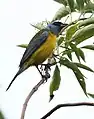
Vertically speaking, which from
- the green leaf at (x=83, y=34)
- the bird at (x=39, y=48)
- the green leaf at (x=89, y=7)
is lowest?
the bird at (x=39, y=48)

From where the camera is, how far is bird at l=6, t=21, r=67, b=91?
785mm

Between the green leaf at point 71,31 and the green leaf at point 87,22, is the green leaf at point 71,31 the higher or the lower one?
the lower one

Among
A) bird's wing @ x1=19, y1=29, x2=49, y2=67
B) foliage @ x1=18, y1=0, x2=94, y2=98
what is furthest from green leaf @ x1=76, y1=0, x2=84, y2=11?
bird's wing @ x1=19, y1=29, x2=49, y2=67

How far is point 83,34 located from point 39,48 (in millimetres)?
257

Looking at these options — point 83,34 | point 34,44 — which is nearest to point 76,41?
point 83,34

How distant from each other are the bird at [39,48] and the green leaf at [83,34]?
0.13 m

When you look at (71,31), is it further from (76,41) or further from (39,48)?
(39,48)

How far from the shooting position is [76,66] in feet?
2.07

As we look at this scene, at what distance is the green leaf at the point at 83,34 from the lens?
0.64 metres

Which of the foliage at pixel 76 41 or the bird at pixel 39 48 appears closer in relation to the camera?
the foliage at pixel 76 41

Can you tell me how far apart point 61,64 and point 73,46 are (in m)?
0.05

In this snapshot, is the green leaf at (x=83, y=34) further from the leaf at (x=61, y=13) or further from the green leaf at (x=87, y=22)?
the leaf at (x=61, y=13)

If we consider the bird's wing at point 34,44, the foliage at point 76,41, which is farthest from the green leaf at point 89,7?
the bird's wing at point 34,44

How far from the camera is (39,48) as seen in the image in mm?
881
